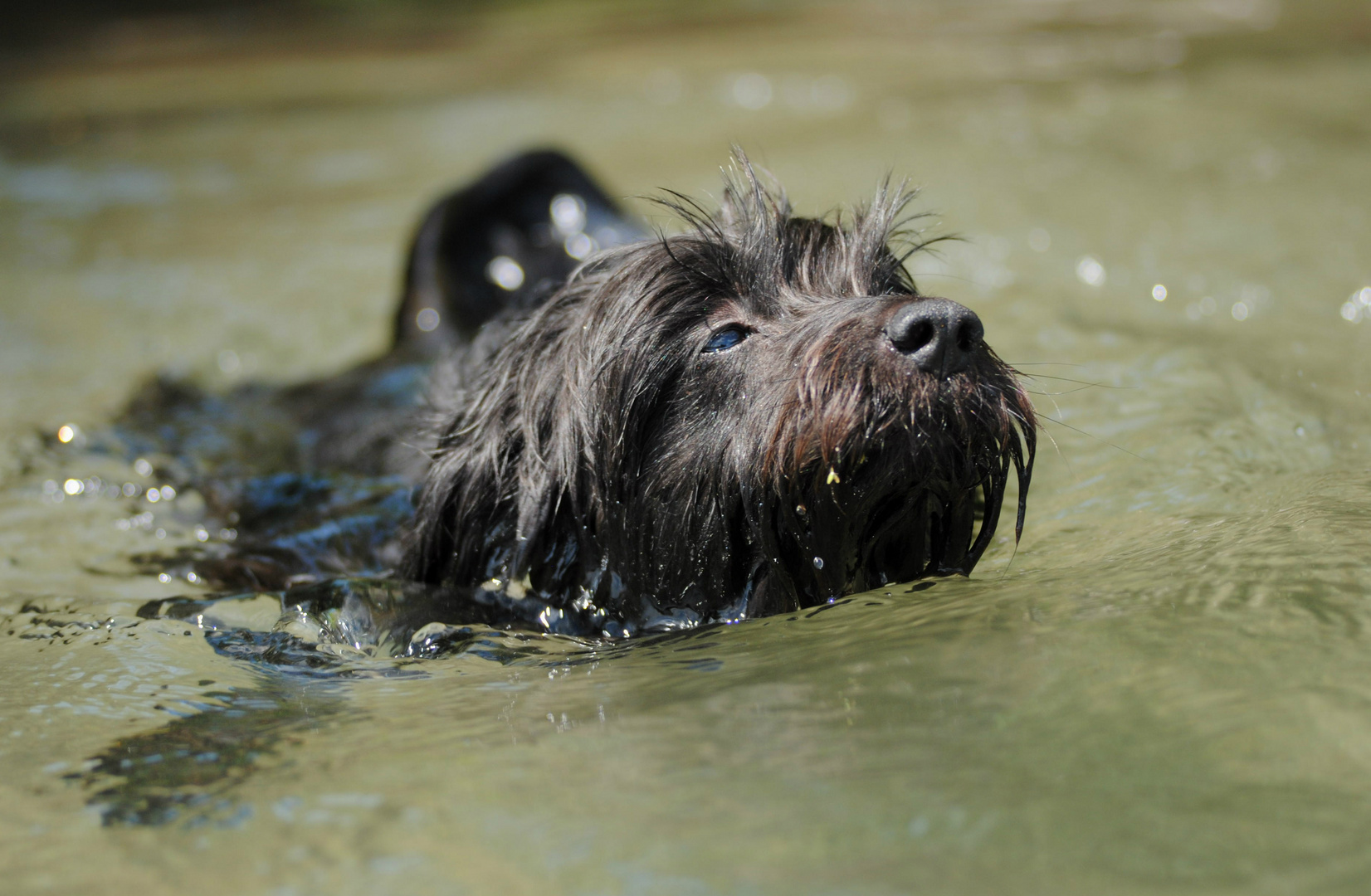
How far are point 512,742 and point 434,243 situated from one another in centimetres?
387

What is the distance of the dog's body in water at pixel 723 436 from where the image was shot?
2934 mm

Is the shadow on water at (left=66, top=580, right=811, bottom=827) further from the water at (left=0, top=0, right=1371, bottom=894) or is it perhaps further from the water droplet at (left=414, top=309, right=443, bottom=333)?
the water droplet at (left=414, top=309, right=443, bottom=333)

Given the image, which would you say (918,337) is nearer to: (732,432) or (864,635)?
(732,432)

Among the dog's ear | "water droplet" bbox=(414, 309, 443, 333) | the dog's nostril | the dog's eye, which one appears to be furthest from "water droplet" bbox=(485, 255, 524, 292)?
the dog's nostril

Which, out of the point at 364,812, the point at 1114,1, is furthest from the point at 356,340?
the point at 1114,1

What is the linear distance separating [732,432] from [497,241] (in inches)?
132

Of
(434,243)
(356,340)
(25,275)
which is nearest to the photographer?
(434,243)

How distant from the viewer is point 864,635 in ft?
9.34

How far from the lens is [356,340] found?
271 inches

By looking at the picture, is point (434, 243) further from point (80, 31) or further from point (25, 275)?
point (80, 31)

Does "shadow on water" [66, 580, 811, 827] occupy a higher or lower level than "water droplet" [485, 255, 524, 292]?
lower

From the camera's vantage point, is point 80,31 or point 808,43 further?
point 80,31

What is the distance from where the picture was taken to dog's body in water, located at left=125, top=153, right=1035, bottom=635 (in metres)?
2.93

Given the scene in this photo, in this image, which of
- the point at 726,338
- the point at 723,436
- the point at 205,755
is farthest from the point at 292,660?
the point at 726,338
